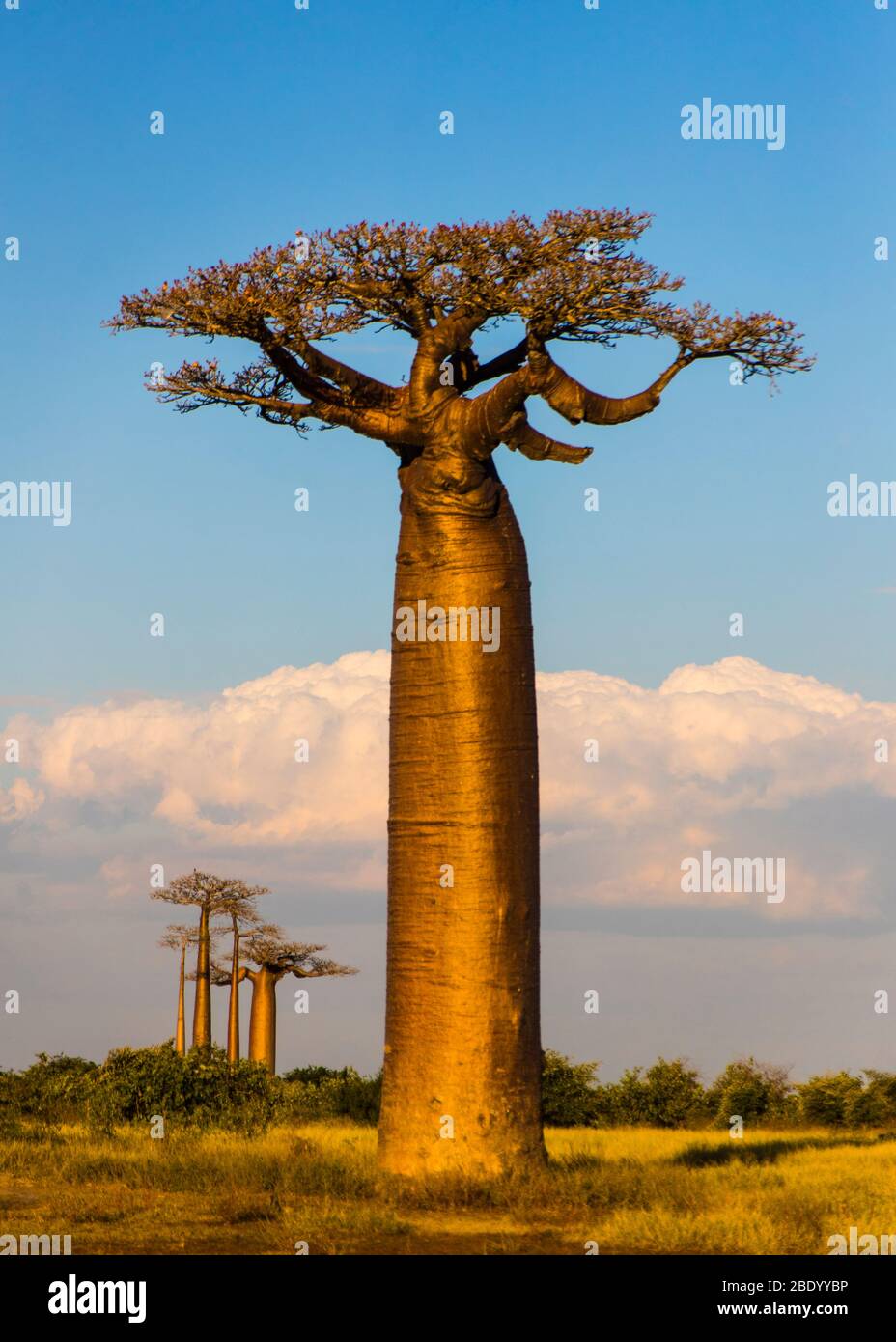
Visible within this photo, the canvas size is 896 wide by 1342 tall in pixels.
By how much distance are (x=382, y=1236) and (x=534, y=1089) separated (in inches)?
96.6

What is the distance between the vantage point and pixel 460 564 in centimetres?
1272

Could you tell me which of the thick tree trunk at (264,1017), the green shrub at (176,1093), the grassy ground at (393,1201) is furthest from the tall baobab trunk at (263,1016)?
the grassy ground at (393,1201)

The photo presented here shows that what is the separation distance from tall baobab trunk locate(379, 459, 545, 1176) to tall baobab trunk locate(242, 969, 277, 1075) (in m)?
18.7

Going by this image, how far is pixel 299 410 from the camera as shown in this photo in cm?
1391

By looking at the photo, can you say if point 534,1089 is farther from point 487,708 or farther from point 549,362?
point 549,362

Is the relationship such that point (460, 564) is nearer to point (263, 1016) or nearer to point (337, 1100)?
point (337, 1100)

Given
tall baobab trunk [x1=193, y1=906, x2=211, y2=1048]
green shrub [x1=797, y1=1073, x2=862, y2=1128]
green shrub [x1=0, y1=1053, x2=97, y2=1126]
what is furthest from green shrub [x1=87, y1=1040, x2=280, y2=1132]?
tall baobab trunk [x1=193, y1=906, x2=211, y2=1048]

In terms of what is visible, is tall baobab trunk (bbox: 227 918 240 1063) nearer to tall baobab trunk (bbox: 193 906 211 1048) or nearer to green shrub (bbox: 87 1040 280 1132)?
tall baobab trunk (bbox: 193 906 211 1048)

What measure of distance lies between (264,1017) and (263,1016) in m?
0.04

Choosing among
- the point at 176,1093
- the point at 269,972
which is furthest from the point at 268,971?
the point at 176,1093

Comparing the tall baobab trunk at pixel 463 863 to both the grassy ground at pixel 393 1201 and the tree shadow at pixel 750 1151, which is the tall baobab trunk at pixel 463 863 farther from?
the tree shadow at pixel 750 1151
